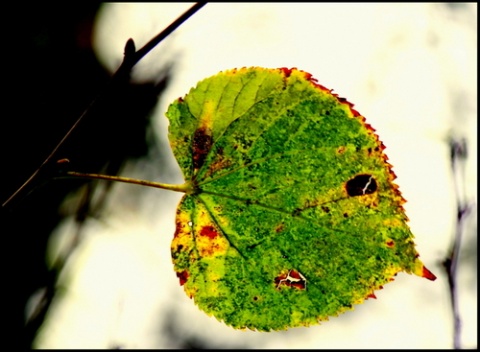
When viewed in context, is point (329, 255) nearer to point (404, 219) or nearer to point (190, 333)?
point (404, 219)

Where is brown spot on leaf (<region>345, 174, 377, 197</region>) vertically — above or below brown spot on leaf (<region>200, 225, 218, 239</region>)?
above

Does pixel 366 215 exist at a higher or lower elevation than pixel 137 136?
higher

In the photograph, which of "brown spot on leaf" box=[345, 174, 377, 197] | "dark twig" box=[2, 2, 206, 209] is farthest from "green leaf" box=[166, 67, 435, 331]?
"dark twig" box=[2, 2, 206, 209]

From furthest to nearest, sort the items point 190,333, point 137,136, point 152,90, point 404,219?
point 190,333 < point 137,136 < point 152,90 < point 404,219

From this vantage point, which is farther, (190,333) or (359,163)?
(190,333)

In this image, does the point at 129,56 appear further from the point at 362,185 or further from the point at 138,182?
the point at 362,185

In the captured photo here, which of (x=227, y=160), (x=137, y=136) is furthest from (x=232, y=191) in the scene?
(x=137, y=136)

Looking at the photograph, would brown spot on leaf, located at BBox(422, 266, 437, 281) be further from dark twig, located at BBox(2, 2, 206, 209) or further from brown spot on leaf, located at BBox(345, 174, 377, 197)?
dark twig, located at BBox(2, 2, 206, 209)
